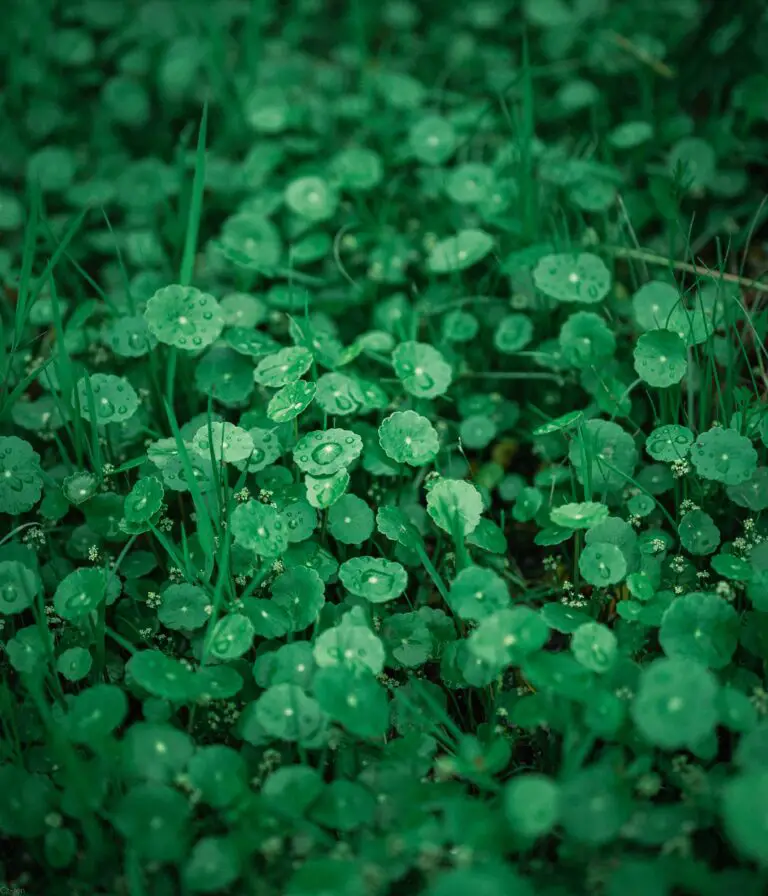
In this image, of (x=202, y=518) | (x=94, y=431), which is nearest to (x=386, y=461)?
(x=202, y=518)

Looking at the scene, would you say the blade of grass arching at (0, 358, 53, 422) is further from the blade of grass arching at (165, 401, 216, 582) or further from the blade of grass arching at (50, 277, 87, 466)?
the blade of grass arching at (165, 401, 216, 582)

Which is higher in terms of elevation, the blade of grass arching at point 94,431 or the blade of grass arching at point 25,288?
the blade of grass arching at point 25,288

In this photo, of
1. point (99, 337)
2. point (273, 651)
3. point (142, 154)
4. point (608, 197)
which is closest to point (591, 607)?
point (273, 651)

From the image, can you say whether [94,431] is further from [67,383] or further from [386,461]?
[386,461]

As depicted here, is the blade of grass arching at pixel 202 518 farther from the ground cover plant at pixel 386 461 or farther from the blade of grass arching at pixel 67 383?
the blade of grass arching at pixel 67 383

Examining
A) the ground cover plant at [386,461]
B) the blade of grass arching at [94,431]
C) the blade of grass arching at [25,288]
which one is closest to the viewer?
the ground cover plant at [386,461]

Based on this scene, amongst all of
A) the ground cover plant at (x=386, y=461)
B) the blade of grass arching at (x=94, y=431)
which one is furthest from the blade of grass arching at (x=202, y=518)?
the blade of grass arching at (x=94, y=431)

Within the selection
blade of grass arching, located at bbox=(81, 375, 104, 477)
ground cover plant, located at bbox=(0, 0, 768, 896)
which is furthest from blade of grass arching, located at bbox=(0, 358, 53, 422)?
blade of grass arching, located at bbox=(81, 375, 104, 477)

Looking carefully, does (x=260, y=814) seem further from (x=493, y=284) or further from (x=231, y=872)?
(x=493, y=284)
